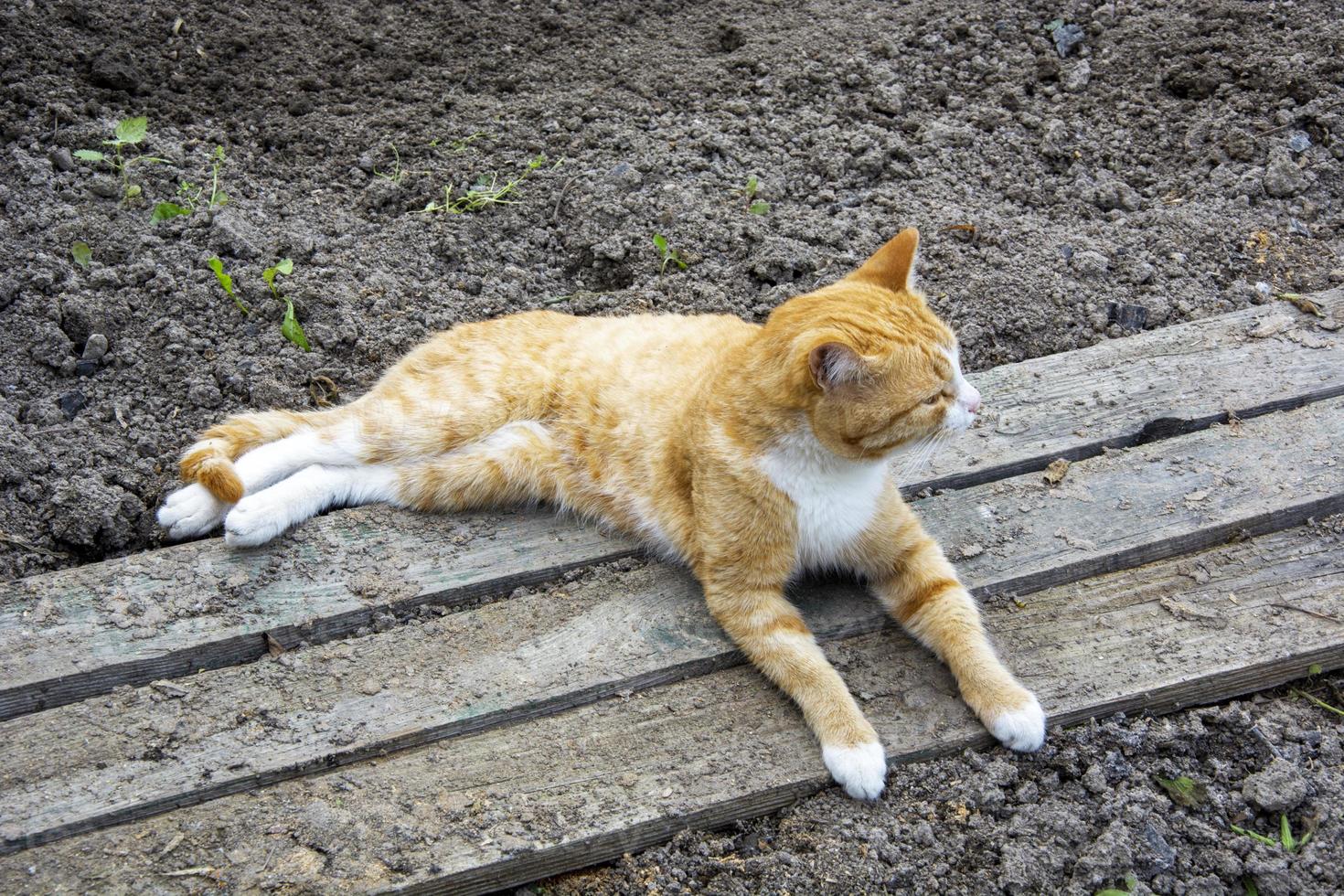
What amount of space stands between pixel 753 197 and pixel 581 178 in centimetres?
68

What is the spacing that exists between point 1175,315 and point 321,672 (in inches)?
116

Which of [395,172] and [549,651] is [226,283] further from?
[549,651]

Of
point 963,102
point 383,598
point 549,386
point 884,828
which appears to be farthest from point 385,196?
point 884,828

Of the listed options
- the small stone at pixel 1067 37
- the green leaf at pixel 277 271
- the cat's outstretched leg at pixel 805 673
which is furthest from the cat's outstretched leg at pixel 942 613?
the small stone at pixel 1067 37

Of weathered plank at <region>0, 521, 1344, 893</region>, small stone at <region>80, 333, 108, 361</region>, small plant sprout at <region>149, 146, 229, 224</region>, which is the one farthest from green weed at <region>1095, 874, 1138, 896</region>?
small plant sprout at <region>149, 146, 229, 224</region>

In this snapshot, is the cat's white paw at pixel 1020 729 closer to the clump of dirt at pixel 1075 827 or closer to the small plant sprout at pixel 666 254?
the clump of dirt at pixel 1075 827

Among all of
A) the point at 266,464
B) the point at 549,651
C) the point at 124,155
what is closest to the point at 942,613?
the point at 549,651

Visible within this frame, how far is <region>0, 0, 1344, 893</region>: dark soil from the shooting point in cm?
378

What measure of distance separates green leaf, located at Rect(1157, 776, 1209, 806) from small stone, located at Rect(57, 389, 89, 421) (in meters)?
3.30

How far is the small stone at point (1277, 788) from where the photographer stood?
8.11 feet

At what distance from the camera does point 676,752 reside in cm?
263

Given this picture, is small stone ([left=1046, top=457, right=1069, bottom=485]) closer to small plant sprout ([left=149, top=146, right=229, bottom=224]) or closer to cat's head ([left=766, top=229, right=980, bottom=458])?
cat's head ([left=766, top=229, right=980, bottom=458])

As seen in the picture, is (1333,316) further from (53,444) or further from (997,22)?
(53,444)

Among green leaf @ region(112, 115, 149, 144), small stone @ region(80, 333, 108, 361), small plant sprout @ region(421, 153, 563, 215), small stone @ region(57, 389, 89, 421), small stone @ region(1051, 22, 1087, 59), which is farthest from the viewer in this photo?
small stone @ region(1051, 22, 1087, 59)
